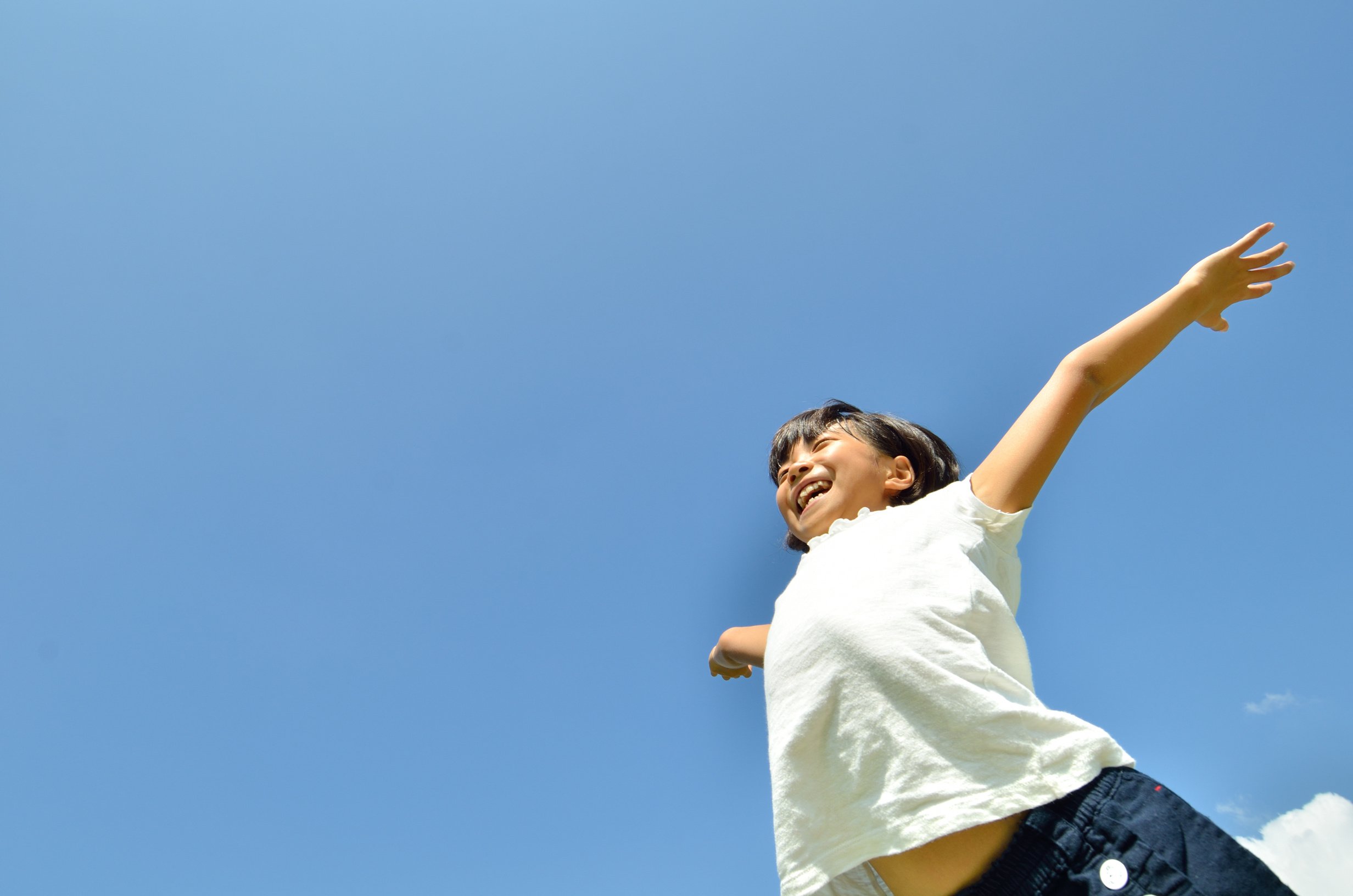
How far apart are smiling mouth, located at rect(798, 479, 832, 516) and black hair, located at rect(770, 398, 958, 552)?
0.26 meters

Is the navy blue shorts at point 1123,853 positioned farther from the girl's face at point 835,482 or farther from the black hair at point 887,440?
the black hair at point 887,440

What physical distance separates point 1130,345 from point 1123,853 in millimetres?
1337

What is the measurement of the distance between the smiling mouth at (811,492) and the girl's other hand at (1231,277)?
126 centimetres

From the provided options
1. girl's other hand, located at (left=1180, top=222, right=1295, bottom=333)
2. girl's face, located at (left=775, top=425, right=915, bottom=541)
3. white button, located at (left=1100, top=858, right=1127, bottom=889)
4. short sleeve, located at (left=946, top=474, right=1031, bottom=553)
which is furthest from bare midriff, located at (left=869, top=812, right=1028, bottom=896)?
girl's other hand, located at (left=1180, top=222, right=1295, bottom=333)

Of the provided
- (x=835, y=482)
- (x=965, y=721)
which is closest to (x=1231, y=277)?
(x=835, y=482)

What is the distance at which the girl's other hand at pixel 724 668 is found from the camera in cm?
323

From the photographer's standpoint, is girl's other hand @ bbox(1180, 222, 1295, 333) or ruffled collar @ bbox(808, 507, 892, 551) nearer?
girl's other hand @ bbox(1180, 222, 1295, 333)

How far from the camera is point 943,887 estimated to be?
1.71 m

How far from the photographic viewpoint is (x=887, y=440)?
3.00 metres

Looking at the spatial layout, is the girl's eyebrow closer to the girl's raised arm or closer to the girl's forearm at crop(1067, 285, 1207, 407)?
the girl's raised arm

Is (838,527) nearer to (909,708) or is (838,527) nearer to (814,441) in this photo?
(814,441)

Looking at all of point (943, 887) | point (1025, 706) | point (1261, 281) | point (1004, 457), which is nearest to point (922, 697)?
point (1025, 706)

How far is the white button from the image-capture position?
4.98 feet

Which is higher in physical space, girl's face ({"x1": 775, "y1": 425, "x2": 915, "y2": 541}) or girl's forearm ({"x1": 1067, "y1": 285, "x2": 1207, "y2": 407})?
girl's face ({"x1": 775, "y1": 425, "x2": 915, "y2": 541})
